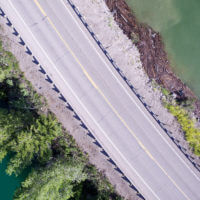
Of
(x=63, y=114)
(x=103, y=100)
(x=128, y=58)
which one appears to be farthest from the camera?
(x=128, y=58)

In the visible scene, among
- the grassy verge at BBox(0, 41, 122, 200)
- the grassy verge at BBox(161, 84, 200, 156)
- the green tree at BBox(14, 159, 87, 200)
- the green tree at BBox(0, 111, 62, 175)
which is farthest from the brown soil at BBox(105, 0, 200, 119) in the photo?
the green tree at BBox(14, 159, 87, 200)

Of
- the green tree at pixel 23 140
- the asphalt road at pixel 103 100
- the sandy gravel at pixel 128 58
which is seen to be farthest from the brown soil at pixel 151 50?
the green tree at pixel 23 140

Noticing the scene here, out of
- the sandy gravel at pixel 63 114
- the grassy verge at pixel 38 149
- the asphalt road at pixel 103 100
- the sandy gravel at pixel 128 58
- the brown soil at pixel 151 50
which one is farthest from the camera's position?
the brown soil at pixel 151 50

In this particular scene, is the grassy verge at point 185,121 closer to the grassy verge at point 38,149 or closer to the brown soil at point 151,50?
the brown soil at point 151,50

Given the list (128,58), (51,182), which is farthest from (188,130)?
(51,182)

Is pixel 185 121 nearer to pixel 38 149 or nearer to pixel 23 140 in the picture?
pixel 38 149

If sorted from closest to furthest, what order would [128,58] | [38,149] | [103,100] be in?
[38,149]
[103,100]
[128,58]

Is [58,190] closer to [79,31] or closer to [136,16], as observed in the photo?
[79,31]
